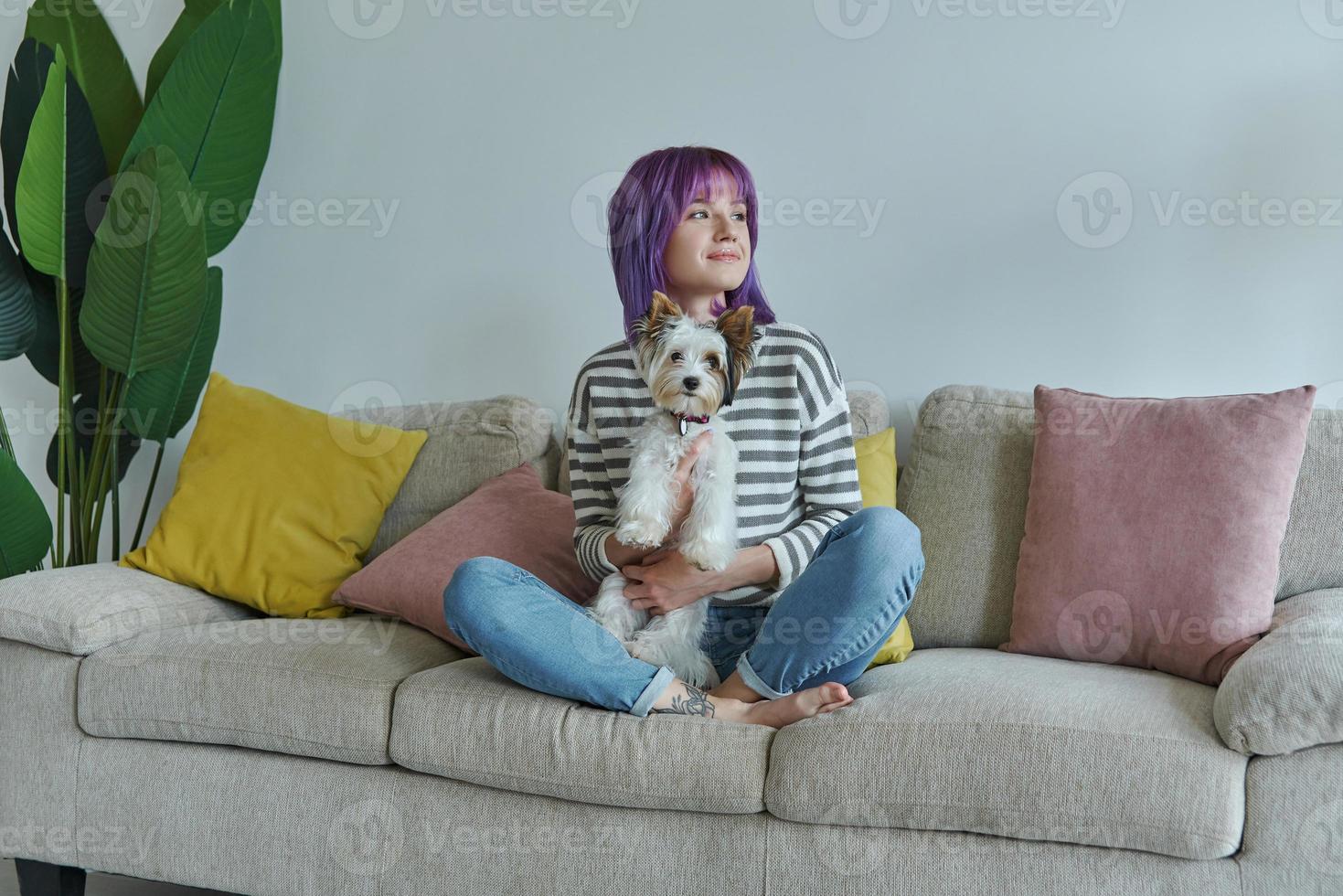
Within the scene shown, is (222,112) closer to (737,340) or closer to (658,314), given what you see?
(658,314)

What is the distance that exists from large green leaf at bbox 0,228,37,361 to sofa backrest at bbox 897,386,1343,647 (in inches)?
93.3

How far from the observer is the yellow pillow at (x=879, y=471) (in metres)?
2.36

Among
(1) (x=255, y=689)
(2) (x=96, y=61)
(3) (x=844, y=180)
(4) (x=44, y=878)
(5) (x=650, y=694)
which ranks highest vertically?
(2) (x=96, y=61)

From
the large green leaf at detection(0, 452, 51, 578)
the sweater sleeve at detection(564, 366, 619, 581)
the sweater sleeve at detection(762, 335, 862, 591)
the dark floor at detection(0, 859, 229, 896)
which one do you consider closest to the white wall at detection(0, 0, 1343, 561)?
the large green leaf at detection(0, 452, 51, 578)

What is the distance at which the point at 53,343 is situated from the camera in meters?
3.21

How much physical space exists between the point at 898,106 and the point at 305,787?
2.03 meters

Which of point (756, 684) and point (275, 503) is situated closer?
point (756, 684)

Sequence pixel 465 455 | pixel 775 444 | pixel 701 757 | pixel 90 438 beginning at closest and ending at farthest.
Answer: pixel 701 757 → pixel 775 444 → pixel 465 455 → pixel 90 438

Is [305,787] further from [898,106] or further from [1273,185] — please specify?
[1273,185]

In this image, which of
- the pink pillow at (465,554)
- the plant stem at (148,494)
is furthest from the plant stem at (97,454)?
the pink pillow at (465,554)

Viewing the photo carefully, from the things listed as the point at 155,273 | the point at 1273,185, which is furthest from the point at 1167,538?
the point at 155,273

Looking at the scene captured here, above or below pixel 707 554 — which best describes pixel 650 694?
below

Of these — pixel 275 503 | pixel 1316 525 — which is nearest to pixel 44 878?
pixel 275 503

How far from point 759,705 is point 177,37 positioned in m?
2.67
